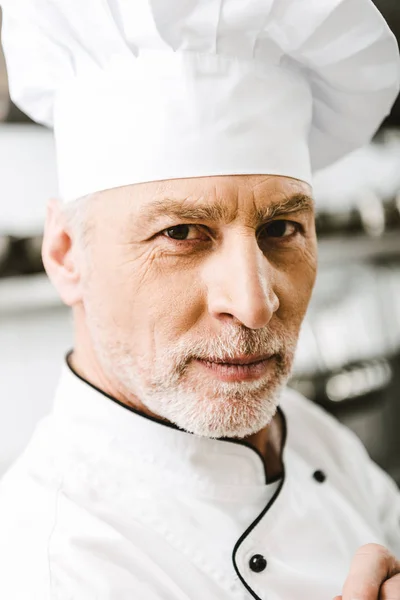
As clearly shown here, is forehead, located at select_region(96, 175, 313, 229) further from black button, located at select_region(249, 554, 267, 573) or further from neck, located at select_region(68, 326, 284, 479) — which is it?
black button, located at select_region(249, 554, 267, 573)

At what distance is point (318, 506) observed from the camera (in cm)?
116

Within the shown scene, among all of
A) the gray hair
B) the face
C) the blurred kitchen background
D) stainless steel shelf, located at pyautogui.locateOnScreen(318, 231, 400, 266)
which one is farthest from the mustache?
stainless steel shelf, located at pyautogui.locateOnScreen(318, 231, 400, 266)

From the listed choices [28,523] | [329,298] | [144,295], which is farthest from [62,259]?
[329,298]

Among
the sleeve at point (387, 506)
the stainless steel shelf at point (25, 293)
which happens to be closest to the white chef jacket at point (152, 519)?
the sleeve at point (387, 506)

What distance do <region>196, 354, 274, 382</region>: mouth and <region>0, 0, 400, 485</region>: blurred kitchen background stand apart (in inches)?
29.7

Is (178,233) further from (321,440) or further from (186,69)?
(321,440)

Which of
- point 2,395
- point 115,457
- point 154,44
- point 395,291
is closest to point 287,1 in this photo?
point 154,44

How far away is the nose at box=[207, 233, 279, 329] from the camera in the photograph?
0.90 m

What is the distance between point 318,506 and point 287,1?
891mm

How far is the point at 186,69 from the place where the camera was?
0.94 meters

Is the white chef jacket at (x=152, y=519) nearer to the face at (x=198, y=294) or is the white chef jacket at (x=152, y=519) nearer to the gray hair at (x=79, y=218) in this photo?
the face at (x=198, y=294)

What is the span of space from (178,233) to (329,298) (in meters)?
1.60

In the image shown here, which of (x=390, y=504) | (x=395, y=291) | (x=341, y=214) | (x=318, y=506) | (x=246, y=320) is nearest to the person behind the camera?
(x=246, y=320)

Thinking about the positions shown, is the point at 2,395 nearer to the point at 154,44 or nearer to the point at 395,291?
the point at 154,44
